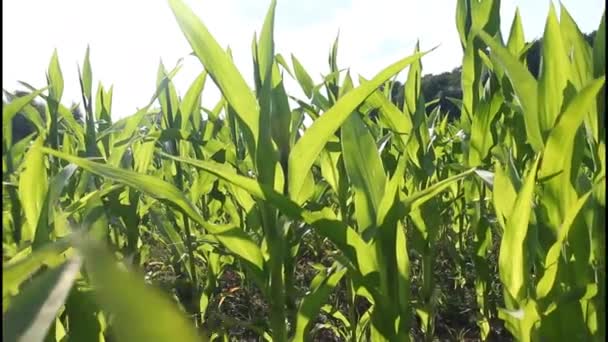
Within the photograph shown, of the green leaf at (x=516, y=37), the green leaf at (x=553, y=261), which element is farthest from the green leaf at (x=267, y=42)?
the green leaf at (x=516, y=37)

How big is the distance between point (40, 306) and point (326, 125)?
665 mm

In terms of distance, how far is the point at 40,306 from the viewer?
27 cm

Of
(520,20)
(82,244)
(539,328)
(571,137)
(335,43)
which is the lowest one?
(539,328)

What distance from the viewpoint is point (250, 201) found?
126 centimetres

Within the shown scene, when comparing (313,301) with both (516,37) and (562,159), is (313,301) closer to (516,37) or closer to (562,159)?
(562,159)

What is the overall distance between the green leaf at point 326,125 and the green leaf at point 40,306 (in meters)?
0.61

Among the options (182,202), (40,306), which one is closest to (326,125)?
(182,202)

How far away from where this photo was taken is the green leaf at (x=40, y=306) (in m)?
0.24

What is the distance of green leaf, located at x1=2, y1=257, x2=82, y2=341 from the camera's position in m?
0.24

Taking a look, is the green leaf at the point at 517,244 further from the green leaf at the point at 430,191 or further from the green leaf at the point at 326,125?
the green leaf at the point at 326,125

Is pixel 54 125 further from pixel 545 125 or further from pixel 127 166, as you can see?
pixel 545 125

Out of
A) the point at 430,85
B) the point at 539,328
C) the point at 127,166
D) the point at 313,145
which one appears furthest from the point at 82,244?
the point at 430,85

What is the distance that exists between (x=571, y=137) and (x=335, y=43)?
1067mm

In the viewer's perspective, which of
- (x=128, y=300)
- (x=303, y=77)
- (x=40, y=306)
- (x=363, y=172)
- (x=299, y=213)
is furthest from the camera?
(x=303, y=77)
